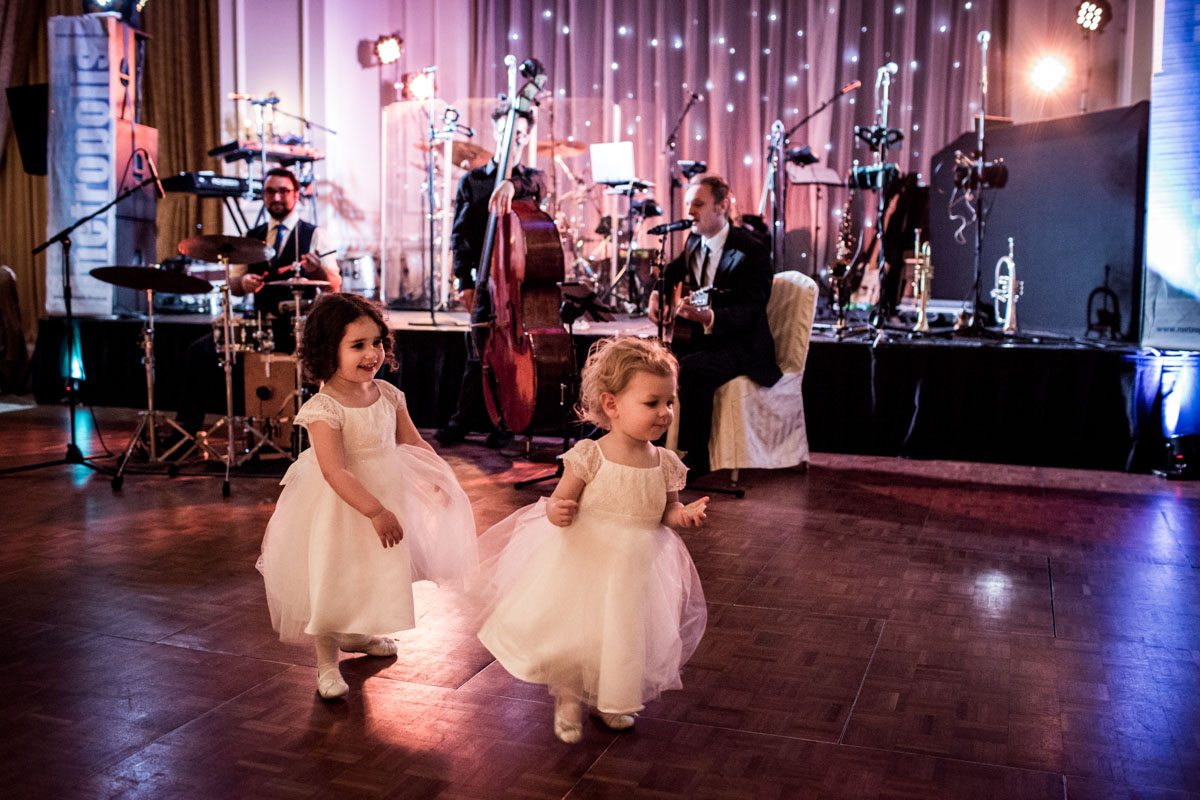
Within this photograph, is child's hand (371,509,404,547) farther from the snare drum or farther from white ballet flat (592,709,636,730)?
the snare drum

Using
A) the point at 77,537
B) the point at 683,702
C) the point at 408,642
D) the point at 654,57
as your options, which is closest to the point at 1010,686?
the point at 683,702

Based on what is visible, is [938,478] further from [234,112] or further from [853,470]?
[234,112]

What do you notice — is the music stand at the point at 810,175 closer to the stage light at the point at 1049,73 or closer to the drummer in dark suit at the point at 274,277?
the stage light at the point at 1049,73

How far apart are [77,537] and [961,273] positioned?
7.09 m

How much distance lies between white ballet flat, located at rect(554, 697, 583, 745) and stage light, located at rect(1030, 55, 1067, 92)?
27.8 ft

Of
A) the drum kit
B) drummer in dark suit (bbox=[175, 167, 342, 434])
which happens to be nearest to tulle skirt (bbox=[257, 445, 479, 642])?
the drum kit

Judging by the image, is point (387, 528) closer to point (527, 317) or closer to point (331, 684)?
point (331, 684)

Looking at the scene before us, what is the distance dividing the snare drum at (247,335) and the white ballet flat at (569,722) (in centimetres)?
356

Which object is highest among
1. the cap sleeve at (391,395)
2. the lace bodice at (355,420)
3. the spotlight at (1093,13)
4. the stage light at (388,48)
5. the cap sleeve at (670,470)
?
the stage light at (388,48)

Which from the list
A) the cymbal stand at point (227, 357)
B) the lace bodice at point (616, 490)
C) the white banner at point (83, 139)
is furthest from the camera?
the white banner at point (83, 139)

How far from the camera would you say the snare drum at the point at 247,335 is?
17.4 feet

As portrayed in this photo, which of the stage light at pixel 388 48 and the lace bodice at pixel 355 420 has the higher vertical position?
the stage light at pixel 388 48

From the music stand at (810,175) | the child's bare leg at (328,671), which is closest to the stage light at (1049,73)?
the music stand at (810,175)

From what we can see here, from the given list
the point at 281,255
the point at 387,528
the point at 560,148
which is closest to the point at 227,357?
the point at 281,255
